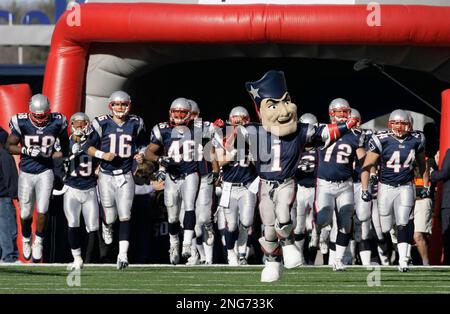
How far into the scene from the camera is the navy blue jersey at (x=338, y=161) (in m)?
12.7

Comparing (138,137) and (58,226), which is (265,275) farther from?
(58,226)

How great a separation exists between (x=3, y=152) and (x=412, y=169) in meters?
4.24

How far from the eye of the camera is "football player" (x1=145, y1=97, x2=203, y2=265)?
13.1m

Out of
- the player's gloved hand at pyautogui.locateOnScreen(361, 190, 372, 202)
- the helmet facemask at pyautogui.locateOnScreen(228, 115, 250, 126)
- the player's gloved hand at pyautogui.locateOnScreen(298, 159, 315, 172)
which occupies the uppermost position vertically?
the helmet facemask at pyautogui.locateOnScreen(228, 115, 250, 126)

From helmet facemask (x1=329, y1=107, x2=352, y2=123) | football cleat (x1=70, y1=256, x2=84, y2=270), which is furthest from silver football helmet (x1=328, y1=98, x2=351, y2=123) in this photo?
football cleat (x1=70, y1=256, x2=84, y2=270)

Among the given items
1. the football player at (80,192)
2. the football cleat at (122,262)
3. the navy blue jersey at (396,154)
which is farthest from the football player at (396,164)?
the football player at (80,192)

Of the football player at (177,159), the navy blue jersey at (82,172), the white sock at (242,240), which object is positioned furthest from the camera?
the white sock at (242,240)

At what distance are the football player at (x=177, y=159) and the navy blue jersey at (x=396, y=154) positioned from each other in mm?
1750

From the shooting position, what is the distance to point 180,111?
13219 mm

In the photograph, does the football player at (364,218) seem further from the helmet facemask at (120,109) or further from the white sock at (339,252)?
the helmet facemask at (120,109)

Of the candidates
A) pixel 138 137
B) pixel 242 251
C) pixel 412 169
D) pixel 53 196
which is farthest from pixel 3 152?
pixel 412 169

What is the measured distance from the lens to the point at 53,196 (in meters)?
14.5

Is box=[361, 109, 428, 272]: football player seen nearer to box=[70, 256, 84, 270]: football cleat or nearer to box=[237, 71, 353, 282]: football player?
box=[237, 71, 353, 282]: football player

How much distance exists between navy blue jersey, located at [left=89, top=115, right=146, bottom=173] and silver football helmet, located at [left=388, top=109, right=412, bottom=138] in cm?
240
